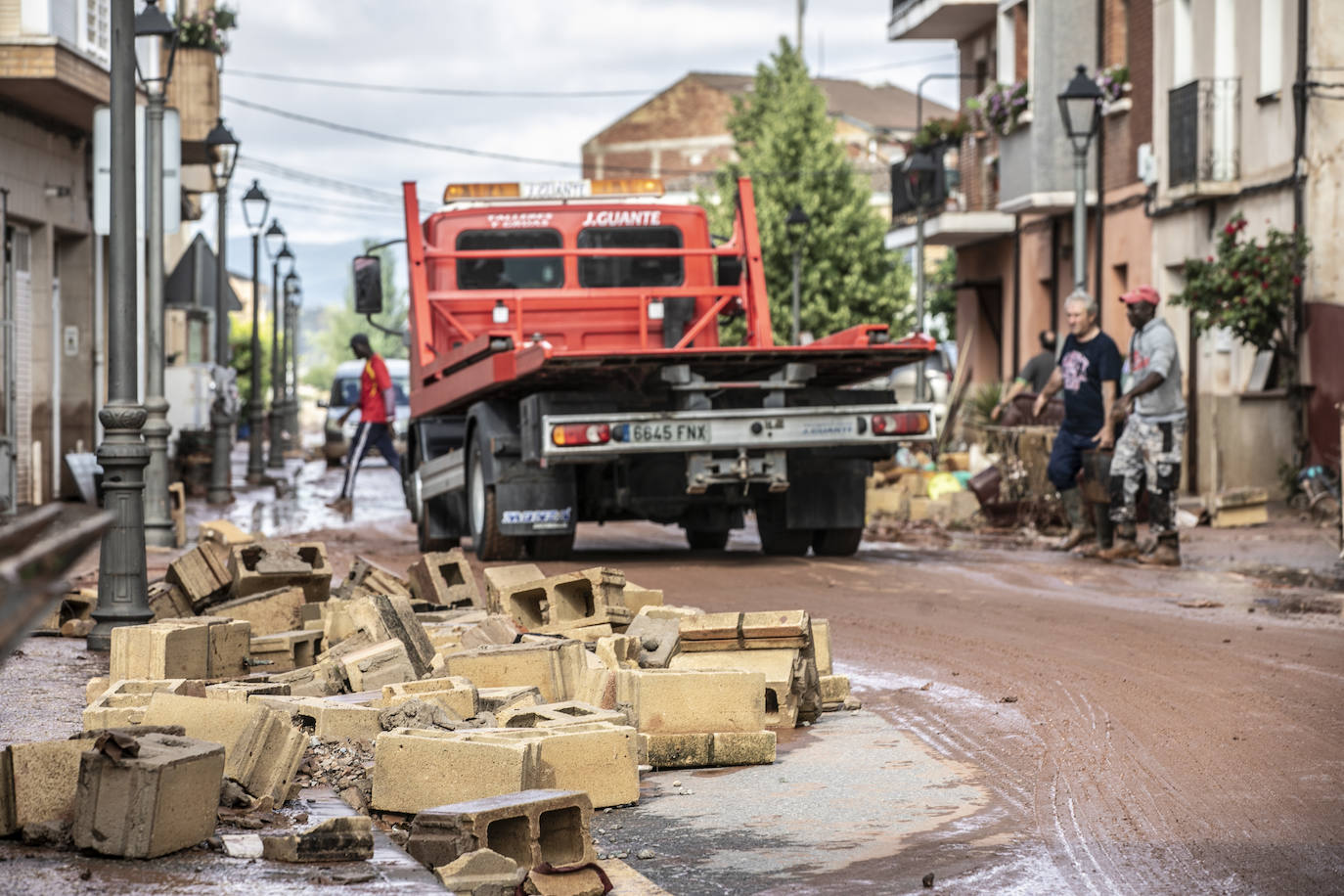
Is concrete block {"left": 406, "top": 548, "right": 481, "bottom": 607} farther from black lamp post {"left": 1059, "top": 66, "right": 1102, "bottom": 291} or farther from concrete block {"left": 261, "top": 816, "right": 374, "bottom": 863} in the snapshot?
black lamp post {"left": 1059, "top": 66, "right": 1102, "bottom": 291}

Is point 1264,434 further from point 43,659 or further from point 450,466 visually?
point 43,659

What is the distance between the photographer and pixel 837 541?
15.2 meters

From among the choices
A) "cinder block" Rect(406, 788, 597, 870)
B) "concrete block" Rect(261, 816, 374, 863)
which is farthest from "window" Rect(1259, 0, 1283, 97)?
"concrete block" Rect(261, 816, 374, 863)

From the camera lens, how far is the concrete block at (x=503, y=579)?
9828mm

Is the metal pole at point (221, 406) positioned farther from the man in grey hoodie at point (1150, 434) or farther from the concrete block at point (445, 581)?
the concrete block at point (445, 581)

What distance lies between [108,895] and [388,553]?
1152 centimetres

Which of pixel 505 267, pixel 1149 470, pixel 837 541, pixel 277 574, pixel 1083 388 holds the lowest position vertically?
pixel 837 541

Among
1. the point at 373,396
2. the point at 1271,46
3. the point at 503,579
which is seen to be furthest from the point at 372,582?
the point at 1271,46

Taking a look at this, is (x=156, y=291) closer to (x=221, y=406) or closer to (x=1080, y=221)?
(x=221, y=406)

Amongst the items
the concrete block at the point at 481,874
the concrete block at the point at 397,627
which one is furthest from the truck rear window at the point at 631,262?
the concrete block at the point at 481,874

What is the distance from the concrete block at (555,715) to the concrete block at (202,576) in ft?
13.5

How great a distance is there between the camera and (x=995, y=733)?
7.25m

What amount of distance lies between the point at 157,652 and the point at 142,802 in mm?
3105

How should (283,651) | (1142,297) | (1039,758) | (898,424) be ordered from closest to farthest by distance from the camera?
(1039,758), (283,651), (898,424), (1142,297)
